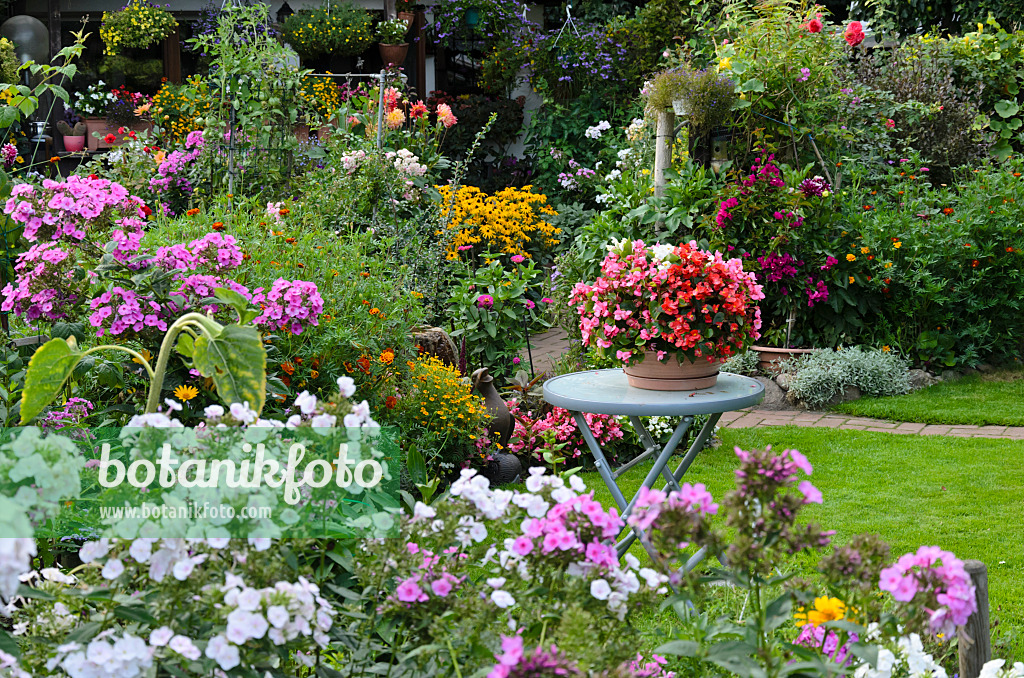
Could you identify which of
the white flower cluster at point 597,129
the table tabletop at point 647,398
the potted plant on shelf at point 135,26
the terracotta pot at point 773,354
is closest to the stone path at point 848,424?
the terracotta pot at point 773,354

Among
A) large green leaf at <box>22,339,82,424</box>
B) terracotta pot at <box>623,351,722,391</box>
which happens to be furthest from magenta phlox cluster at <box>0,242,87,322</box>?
terracotta pot at <box>623,351,722,391</box>

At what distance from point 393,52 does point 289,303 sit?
8.70 m

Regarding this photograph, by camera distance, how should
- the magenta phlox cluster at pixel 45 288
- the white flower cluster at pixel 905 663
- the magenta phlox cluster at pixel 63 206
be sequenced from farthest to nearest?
the magenta phlox cluster at pixel 63 206, the magenta phlox cluster at pixel 45 288, the white flower cluster at pixel 905 663

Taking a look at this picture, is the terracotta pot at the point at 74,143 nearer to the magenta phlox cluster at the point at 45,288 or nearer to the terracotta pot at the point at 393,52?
the terracotta pot at the point at 393,52

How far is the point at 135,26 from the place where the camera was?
9758mm

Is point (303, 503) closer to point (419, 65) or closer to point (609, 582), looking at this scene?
point (609, 582)

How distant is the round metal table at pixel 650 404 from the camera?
9.37ft

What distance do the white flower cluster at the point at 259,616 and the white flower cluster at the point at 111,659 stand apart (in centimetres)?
8

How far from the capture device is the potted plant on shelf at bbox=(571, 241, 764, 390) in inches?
115

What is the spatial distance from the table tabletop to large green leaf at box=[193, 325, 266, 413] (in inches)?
54.4

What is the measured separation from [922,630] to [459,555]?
0.71m

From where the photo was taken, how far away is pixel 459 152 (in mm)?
11289

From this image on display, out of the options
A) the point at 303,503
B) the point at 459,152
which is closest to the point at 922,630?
the point at 303,503

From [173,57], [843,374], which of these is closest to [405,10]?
[173,57]
